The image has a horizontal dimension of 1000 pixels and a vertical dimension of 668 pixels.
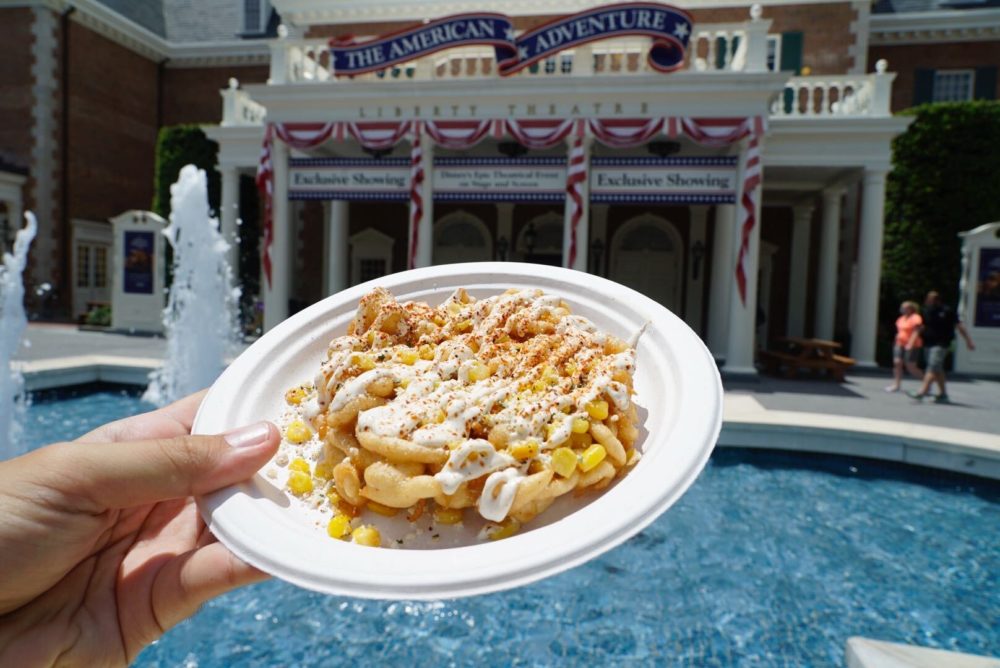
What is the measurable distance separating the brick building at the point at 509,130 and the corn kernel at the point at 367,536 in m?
11.2

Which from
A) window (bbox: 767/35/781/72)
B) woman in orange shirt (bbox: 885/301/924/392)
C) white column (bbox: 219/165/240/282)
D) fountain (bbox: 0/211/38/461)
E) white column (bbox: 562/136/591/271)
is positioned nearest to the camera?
fountain (bbox: 0/211/38/461)

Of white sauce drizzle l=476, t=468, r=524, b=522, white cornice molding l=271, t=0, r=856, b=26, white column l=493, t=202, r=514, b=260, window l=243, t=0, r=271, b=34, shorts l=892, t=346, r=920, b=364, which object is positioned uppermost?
window l=243, t=0, r=271, b=34

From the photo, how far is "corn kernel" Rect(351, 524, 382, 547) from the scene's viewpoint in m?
1.48

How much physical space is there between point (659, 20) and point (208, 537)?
11.9 meters

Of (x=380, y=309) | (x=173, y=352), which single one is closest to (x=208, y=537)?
(x=380, y=309)

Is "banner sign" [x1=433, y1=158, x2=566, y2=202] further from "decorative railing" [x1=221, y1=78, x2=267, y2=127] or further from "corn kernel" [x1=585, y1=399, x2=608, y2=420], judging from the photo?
"corn kernel" [x1=585, y1=399, x2=608, y2=420]

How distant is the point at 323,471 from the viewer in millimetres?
1752

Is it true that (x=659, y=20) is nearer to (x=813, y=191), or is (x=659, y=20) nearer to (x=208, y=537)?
(x=813, y=191)

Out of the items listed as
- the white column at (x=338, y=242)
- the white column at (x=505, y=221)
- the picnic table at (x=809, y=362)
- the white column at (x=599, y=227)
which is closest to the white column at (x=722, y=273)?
the picnic table at (x=809, y=362)

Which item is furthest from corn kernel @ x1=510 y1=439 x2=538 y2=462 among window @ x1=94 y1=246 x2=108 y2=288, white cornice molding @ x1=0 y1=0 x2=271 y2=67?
window @ x1=94 y1=246 x2=108 y2=288

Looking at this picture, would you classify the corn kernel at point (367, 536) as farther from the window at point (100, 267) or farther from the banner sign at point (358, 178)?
the window at point (100, 267)

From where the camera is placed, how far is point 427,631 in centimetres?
376

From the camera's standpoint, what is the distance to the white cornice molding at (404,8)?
17734mm

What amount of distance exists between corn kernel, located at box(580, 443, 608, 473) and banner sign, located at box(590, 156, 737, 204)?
10.9 metres
